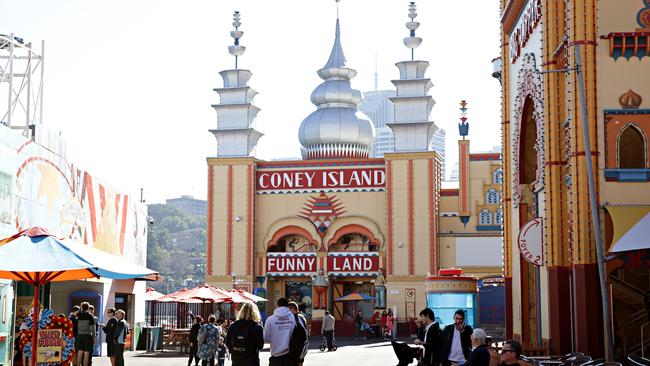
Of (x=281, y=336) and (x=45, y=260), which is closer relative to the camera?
(x=281, y=336)

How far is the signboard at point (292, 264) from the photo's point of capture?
191ft

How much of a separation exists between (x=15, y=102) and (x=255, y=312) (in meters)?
19.0

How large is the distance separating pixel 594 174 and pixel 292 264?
38.2m

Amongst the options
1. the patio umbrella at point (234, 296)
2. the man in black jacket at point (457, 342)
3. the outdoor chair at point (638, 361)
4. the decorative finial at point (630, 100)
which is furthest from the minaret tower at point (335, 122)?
the man in black jacket at point (457, 342)

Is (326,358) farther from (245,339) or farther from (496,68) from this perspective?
(245,339)

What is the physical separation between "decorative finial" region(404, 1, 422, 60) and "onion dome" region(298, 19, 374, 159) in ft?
18.3

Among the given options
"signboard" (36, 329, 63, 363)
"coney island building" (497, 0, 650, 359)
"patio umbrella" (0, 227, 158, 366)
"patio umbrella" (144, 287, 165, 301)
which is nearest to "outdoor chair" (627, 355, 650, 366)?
"coney island building" (497, 0, 650, 359)

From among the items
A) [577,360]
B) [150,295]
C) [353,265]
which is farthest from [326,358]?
[353,265]

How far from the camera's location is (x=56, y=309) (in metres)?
37.2

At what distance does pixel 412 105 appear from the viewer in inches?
2360

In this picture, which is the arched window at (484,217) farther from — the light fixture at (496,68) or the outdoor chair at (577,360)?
the outdoor chair at (577,360)

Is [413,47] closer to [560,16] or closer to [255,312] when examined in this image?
[560,16]

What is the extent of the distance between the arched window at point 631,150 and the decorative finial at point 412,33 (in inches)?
1516

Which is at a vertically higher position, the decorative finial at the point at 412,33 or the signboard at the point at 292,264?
the decorative finial at the point at 412,33
